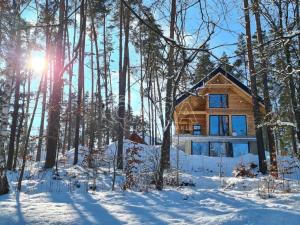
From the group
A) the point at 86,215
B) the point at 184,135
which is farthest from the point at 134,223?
the point at 184,135

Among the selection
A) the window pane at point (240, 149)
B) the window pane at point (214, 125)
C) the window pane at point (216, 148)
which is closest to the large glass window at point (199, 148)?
the window pane at point (216, 148)

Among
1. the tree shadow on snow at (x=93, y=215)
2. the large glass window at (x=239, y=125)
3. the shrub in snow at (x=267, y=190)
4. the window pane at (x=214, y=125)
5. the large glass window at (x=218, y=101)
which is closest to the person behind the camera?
the tree shadow on snow at (x=93, y=215)

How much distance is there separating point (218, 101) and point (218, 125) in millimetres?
1852

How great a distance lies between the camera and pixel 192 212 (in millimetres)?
4363

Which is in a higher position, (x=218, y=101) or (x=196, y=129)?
(x=218, y=101)

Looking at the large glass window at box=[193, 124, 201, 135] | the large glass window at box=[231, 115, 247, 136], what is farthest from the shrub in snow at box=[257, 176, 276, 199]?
the large glass window at box=[193, 124, 201, 135]

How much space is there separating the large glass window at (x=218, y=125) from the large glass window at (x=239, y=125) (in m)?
0.57

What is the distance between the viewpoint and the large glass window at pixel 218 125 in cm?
2725

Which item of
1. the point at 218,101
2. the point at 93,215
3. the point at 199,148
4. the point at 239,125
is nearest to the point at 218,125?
the point at 239,125

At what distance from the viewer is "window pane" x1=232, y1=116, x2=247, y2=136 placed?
2716cm

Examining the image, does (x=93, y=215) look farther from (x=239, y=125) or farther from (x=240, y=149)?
(x=239, y=125)

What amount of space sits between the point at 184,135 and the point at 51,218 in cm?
2306

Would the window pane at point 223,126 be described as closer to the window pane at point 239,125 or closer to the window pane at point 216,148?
the window pane at point 239,125

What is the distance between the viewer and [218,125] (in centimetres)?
2731
